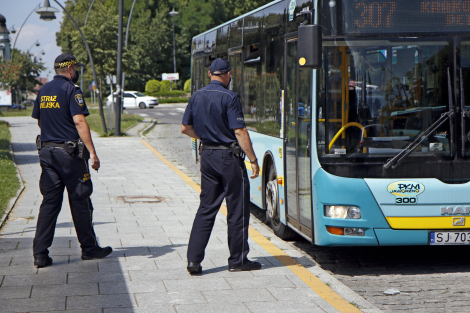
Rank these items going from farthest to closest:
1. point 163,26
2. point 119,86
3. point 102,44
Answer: point 163,26
point 102,44
point 119,86

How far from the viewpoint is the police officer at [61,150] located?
555 cm

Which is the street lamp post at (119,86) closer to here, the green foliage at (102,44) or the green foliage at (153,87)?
the green foliage at (102,44)

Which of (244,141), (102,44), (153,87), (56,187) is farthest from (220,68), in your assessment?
(153,87)

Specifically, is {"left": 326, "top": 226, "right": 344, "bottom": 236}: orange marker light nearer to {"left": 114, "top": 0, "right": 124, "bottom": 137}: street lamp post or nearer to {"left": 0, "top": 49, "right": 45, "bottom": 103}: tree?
{"left": 114, "top": 0, "right": 124, "bottom": 137}: street lamp post

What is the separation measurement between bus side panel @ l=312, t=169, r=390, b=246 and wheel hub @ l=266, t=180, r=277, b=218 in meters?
1.66

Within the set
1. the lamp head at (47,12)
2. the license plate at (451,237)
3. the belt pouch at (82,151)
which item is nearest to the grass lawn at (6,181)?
the belt pouch at (82,151)

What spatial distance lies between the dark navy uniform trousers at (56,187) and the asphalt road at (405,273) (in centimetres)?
248

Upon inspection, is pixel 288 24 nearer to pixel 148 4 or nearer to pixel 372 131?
pixel 372 131

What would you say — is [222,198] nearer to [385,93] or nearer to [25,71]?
[385,93]

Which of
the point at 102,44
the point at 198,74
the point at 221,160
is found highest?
the point at 102,44

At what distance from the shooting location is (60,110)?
5.55m

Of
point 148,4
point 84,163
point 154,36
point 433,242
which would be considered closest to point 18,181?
point 84,163

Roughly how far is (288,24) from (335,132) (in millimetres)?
1653

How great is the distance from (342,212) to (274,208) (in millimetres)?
1843
